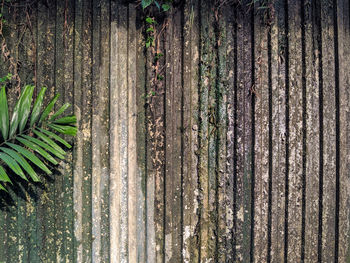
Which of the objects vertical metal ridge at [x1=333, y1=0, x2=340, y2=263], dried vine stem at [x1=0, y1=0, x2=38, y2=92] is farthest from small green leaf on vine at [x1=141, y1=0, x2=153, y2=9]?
vertical metal ridge at [x1=333, y1=0, x2=340, y2=263]

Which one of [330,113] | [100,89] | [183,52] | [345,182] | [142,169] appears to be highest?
[183,52]

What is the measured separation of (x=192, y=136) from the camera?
76.6 inches

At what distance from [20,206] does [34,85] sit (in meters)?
0.88

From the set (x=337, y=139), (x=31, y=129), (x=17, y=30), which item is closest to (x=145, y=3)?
(x=17, y=30)

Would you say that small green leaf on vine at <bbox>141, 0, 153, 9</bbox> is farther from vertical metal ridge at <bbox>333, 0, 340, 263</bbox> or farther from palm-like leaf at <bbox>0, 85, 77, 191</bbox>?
vertical metal ridge at <bbox>333, 0, 340, 263</bbox>

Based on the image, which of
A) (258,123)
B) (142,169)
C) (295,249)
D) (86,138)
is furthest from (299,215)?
(86,138)

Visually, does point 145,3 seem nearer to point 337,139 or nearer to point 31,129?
point 31,129

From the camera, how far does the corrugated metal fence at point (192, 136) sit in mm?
1903

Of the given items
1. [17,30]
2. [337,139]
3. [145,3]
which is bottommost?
[337,139]

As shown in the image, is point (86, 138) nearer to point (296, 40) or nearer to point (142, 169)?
point (142, 169)

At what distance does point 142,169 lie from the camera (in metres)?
1.93

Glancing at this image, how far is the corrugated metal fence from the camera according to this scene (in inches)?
74.9

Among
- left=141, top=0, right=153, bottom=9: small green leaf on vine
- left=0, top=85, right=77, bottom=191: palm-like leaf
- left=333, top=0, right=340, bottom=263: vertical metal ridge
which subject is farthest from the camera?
left=333, top=0, right=340, bottom=263: vertical metal ridge

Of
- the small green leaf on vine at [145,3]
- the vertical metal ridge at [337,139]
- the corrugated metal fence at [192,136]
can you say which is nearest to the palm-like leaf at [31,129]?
the corrugated metal fence at [192,136]
